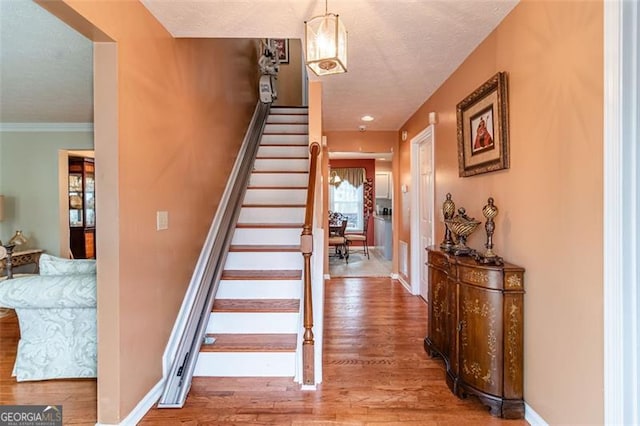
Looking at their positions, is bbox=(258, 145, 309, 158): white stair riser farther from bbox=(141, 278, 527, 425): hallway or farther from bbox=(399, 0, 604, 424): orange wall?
bbox=(399, 0, 604, 424): orange wall

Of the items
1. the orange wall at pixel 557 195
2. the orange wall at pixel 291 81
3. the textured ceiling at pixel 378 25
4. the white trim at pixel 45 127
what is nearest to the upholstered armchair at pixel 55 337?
the textured ceiling at pixel 378 25

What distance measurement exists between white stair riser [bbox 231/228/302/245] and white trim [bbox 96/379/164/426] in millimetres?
1501

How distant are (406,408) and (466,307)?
72 cm

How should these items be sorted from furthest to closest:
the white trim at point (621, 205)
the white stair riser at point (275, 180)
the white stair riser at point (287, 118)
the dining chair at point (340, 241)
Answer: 1. the dining chair at point (340, 241)
2. the white stair riser at point (287, 118)
3. the white stair riser at point (275, 180)
4. the white trim at point (621, 205)

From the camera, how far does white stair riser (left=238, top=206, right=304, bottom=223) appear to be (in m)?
3.61

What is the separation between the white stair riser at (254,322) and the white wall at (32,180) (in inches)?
147

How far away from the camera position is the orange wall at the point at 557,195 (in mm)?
1412

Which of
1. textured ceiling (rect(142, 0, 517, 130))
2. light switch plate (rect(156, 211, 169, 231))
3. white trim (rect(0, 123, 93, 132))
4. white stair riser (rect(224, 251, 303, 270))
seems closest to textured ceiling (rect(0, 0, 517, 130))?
textured ceiling (rect(142, 0, 517, 130))

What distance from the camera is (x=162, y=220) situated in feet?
7.07

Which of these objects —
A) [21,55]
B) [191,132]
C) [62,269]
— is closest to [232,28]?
→ [191,132]

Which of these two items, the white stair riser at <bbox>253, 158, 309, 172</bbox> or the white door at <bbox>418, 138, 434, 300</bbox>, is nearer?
the white door at <bbox>418, 138, 434, 300</bbox>

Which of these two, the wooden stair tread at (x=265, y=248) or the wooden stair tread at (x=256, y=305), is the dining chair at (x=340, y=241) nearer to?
the wooden stair tread at (x=265, y=248)

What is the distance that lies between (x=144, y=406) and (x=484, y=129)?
2.85m

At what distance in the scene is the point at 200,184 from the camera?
2852mm
